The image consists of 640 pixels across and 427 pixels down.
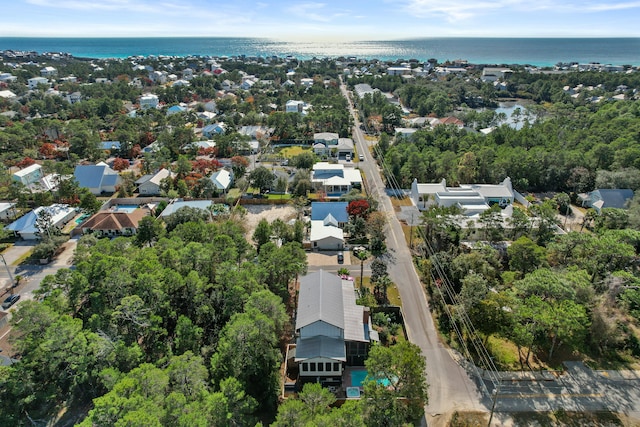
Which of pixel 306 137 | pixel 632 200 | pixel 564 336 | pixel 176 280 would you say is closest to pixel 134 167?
pixel 306 137

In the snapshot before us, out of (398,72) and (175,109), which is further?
(398,72)

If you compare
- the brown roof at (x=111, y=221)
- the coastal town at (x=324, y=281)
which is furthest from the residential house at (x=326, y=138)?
the brown roof at (x=111, y=221)

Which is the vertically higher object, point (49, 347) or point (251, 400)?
point (49, 347)

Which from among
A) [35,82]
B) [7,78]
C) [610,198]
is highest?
[7,78]

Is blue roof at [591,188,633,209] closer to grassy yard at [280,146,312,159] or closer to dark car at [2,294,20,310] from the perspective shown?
grassy yard at [280,146,312,159]

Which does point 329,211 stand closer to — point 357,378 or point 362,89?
point 357,378

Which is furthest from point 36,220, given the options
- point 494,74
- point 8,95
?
point 494,74

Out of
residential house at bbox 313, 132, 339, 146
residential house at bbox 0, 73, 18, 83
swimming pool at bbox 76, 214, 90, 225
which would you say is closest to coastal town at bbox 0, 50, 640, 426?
residential house at bbox 313, 132, 339, 146

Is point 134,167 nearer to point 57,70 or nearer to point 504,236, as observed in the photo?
point 504,236
